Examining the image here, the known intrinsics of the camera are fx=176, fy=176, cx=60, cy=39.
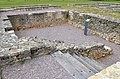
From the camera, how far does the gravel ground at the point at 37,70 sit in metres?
4.79

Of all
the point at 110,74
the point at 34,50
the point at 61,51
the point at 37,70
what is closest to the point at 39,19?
the point at 61,51

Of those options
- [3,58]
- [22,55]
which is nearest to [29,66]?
[22,55]

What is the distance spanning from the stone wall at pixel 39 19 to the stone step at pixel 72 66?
8.52m

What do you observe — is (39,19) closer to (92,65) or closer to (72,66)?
(92,65)

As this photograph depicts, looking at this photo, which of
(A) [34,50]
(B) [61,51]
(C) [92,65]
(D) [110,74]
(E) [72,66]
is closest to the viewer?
(D) [110,74]

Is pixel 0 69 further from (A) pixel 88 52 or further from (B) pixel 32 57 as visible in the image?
(A) pixel 88 52

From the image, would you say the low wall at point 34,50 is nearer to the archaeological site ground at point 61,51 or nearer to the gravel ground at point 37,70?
the archaeological site ground at point 61,51

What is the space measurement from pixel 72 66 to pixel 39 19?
10051 mm

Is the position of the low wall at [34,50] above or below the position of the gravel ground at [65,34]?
above

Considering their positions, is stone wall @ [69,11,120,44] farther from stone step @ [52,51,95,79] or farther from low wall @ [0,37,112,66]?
stone step @ [52,51,95,79]

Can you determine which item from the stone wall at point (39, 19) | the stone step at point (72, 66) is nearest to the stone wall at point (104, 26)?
the stone wall at point (39, 19)

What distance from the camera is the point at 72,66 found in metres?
5.50

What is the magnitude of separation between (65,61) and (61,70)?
2.45ft

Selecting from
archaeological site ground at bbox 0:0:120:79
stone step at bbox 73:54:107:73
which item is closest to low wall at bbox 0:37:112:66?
archaeological site ground at bbox 0:0:120:79
